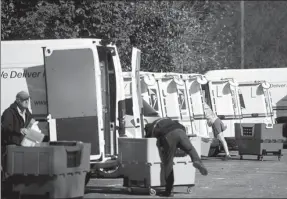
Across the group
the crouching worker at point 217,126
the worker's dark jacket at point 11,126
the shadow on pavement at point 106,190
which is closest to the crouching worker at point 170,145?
the shadow on pavement at point 106,190

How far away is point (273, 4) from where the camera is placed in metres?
46.6

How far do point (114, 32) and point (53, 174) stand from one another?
9407mm

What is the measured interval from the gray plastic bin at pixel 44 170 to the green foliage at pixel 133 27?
7.49 metres

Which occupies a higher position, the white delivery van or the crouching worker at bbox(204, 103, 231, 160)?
the white delivery van

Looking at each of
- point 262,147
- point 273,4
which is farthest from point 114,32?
point 273,4

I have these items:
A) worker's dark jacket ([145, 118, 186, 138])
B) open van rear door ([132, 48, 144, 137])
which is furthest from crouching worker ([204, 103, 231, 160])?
worker's dark jacket ([145, 118, 186, 138])

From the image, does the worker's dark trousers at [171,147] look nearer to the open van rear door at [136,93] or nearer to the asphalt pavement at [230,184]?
the asphalt pavement at [230,184]

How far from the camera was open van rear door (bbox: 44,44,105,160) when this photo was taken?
14.4m

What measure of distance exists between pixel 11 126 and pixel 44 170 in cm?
131

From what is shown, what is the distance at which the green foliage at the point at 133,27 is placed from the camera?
66.5 feet

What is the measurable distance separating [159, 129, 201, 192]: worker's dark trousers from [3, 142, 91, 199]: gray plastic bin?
5.55 ft

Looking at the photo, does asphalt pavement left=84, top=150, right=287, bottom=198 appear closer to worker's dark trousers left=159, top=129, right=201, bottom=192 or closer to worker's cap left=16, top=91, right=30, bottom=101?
worker's dark trousers left=159, top=129, right=201, bottom=192

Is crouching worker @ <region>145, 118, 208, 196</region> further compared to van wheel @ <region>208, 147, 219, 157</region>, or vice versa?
van wheel @ <region>208, 147, 219, 157</region>

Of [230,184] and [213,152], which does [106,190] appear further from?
[213,152]
